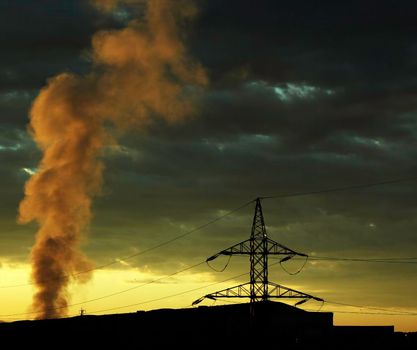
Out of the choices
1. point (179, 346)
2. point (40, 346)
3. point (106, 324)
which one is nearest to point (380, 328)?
point (179, 346)

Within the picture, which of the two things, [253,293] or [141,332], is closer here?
[253,293]

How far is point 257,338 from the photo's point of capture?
6662 centimetres

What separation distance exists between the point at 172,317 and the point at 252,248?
1004 centimetres

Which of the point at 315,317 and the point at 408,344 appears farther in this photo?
the point at 315,317

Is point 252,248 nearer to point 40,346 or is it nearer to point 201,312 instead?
point 201,312

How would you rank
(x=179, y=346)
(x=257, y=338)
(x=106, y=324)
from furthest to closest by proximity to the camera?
(x=106, y=324) → (x=179, y=346) → (x=257, y=338)

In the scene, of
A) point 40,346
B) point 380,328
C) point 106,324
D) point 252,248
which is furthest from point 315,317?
point 40,346

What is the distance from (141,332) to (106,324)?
14.5ft

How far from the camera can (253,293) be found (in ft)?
219

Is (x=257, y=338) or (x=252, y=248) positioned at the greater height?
(x=252, y=248)

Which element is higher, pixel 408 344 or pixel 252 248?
pixel 252 248

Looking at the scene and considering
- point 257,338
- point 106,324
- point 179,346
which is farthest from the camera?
point 106,324

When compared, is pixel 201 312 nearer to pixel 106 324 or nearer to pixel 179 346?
pixel 179 346

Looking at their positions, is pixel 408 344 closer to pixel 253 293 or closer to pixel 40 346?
pixel 253 293
